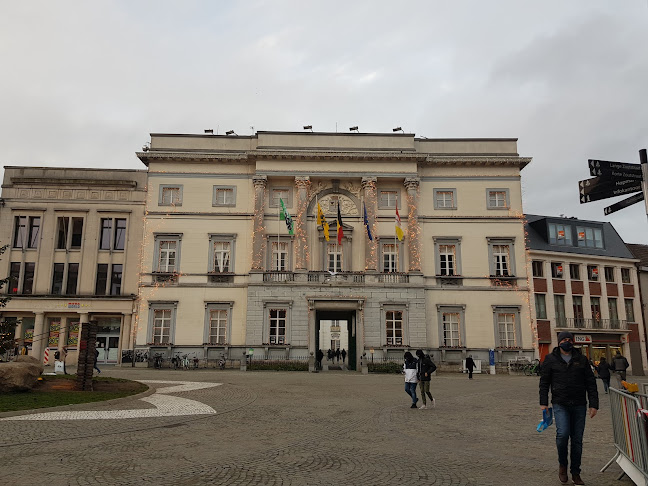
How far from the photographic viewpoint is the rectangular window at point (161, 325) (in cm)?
3497

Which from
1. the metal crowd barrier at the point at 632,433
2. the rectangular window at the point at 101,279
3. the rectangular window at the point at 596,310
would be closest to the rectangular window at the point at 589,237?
the rectangular window at the point at 596,310

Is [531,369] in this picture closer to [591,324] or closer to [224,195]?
[591,324]

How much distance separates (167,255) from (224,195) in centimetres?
615

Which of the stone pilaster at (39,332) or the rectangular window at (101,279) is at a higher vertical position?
the rectangular window at (101,279)

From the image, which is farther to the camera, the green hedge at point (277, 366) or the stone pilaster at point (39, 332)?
the stone pilaster at point (39, 332)

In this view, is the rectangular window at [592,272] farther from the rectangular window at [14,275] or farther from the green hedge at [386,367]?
the rectangular window at [14,275]

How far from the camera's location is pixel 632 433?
659 cm

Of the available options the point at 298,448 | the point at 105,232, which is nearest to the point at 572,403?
the point at 298,448

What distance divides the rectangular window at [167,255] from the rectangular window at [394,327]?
16.2 metres

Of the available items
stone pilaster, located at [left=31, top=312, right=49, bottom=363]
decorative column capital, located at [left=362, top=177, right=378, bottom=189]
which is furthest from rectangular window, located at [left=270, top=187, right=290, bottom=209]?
stone pilaster, located at [left=31, top=312, right=49, bottom=363]

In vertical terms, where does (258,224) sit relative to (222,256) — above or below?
above

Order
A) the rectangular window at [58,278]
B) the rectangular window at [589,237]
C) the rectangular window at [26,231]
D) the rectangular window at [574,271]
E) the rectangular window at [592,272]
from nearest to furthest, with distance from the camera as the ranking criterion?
the rectangular window at [58,278]
the rectangular window at [26,231]
the rectangular window at [574,271]
the rectangular window at [592,272]
the rectangular window at [589,237]

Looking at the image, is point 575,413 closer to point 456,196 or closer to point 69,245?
point 456,196

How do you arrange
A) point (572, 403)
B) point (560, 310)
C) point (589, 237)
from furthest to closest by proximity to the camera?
point (589, 237) < point (560, 310) < point (572, 403)
